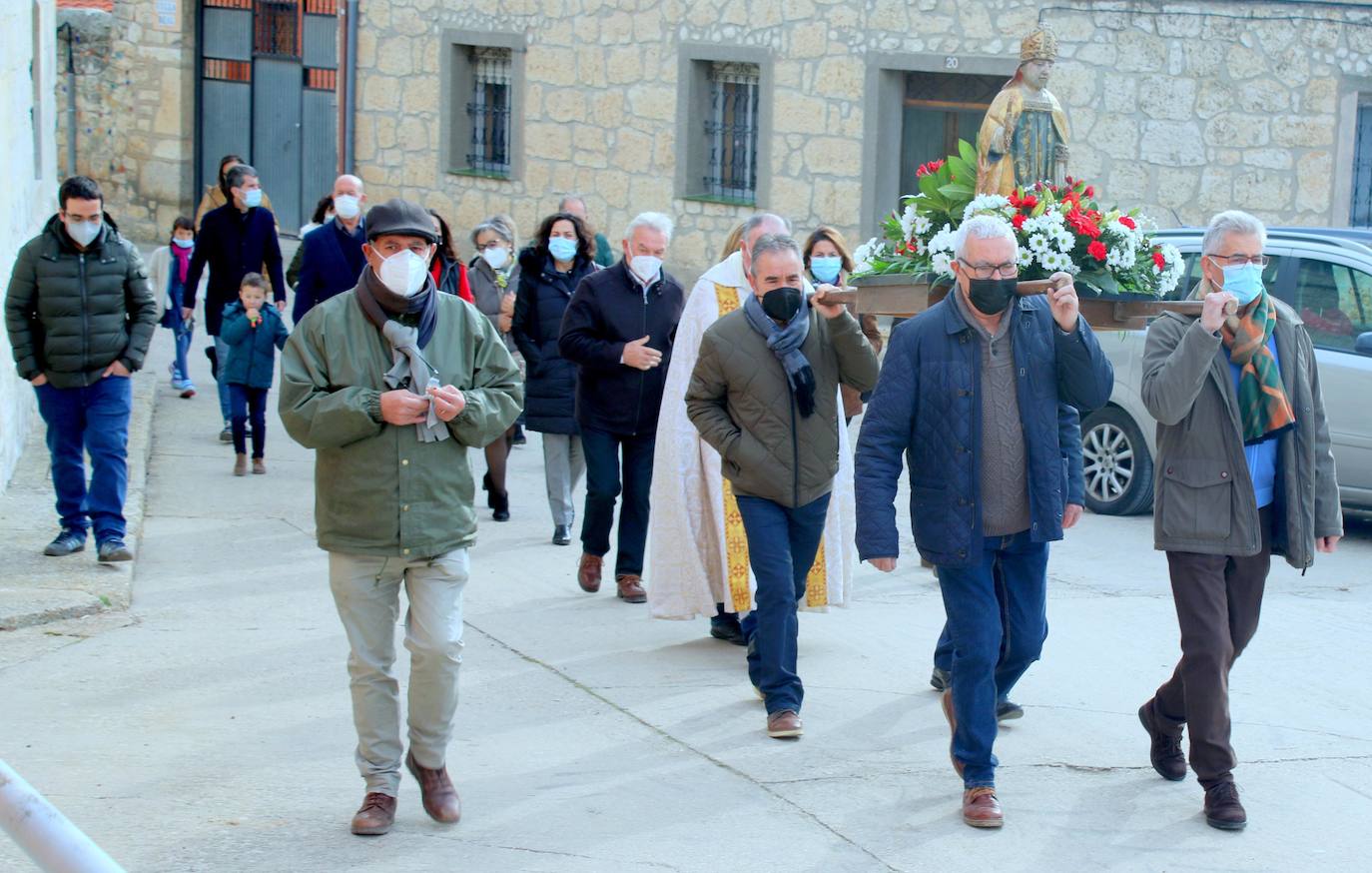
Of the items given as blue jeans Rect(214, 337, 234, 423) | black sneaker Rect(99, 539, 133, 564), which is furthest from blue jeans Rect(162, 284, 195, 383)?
black sneaker Rect(99, 539, 133, 564)

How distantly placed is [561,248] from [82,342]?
8.24 feet

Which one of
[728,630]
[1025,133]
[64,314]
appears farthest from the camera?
[1025,133]

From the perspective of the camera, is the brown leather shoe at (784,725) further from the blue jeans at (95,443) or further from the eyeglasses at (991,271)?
the blue jeans at (95,443)

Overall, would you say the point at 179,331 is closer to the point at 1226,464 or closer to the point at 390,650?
the point at 390,650

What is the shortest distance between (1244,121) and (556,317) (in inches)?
325

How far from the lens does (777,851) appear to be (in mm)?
5461

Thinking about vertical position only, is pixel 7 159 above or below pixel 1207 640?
above

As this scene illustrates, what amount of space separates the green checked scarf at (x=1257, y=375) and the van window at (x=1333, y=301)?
5.16m

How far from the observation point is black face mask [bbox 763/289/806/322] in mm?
6680

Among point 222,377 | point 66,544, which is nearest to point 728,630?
point 66,544

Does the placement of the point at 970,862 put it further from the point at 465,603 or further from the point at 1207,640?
the point at 465,603

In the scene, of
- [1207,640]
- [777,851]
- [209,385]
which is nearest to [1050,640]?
[1207,640]

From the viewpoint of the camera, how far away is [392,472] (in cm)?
554

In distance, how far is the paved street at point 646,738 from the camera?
5.50 meters
